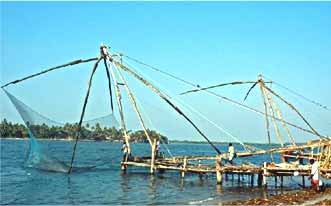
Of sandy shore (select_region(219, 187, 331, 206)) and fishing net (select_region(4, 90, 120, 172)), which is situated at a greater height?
fishing net (select_region(4, 90, 120, 172))

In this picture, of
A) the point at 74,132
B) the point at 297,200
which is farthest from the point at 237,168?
the point at 74,132

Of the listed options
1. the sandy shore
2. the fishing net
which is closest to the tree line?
the fishing net

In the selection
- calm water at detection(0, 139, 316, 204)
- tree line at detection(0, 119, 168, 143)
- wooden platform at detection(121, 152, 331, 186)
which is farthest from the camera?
tree line at detection(0, 119, 168, 143)

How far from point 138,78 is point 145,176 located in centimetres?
725

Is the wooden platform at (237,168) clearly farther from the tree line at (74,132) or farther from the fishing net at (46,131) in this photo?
the fishing net at (46,131)

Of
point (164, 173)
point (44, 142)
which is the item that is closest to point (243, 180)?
point (164, 173)

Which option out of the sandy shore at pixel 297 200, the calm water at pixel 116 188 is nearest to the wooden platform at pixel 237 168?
the calm water at pixel 116 188

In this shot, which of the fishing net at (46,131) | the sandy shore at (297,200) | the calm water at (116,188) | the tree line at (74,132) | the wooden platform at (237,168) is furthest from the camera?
the tree line at (74,132)

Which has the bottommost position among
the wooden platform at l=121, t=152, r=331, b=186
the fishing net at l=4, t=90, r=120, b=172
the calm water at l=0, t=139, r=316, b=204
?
the calm water at l=0, t=139, r=316, b=204

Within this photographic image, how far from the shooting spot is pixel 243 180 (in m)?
23.9

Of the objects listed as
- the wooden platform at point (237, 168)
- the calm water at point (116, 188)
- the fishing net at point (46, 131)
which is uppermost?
the fishing net at point (46, 131)

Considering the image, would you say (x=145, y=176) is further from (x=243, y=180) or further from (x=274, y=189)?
(x=274, y=189)

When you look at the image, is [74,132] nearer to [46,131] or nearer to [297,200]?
[46,131]

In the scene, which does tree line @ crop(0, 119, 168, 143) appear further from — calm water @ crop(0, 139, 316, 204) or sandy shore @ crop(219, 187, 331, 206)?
sandy shore @ crop(219, 187, 331, 206)
